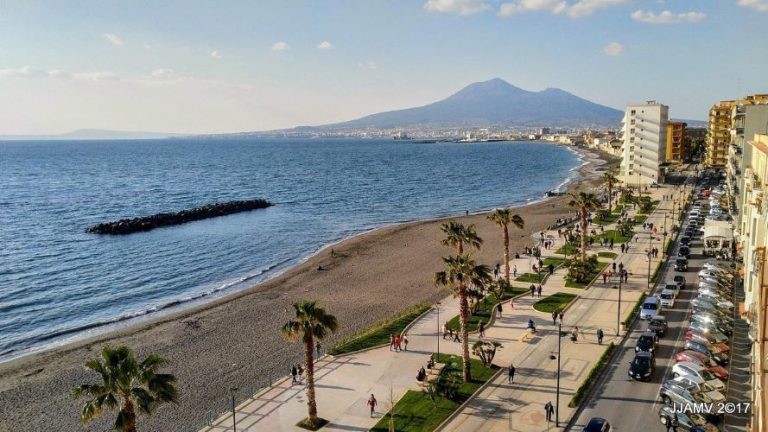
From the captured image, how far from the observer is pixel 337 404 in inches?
1039

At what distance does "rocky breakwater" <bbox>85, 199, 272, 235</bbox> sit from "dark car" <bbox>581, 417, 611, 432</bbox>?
235ft

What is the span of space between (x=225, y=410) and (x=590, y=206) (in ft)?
124

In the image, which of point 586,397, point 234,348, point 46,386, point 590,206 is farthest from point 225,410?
point 590,206

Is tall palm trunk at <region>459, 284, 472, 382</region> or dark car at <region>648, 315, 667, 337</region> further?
dark car at <region>648, 315, 667, 337</region>

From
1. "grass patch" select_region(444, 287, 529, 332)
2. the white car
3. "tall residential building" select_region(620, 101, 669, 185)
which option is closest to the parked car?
the white car

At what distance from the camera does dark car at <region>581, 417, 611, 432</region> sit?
72.5 feet

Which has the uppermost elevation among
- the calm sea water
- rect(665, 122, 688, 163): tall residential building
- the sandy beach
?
rect(665, 122, 688, 163): tall residential building

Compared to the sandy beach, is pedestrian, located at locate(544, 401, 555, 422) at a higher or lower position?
higher

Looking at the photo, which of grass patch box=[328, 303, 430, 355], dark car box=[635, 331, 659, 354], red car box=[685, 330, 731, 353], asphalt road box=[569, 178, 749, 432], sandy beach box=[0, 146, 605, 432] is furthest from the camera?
grass patch box=[328, 303, 430, 355]

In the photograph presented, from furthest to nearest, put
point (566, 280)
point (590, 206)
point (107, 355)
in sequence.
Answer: point (590, 206)
point (566, 280)
point (107, 355)

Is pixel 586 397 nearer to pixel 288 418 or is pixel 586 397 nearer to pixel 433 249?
pixel 288 418

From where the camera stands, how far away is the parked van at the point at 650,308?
35.9 meters

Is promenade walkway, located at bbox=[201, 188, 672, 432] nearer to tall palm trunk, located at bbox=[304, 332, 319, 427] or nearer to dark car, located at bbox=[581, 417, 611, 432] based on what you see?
tall palm trunk, located at bbox=[304, 332, 319, 427]

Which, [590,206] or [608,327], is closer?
[608,327]
